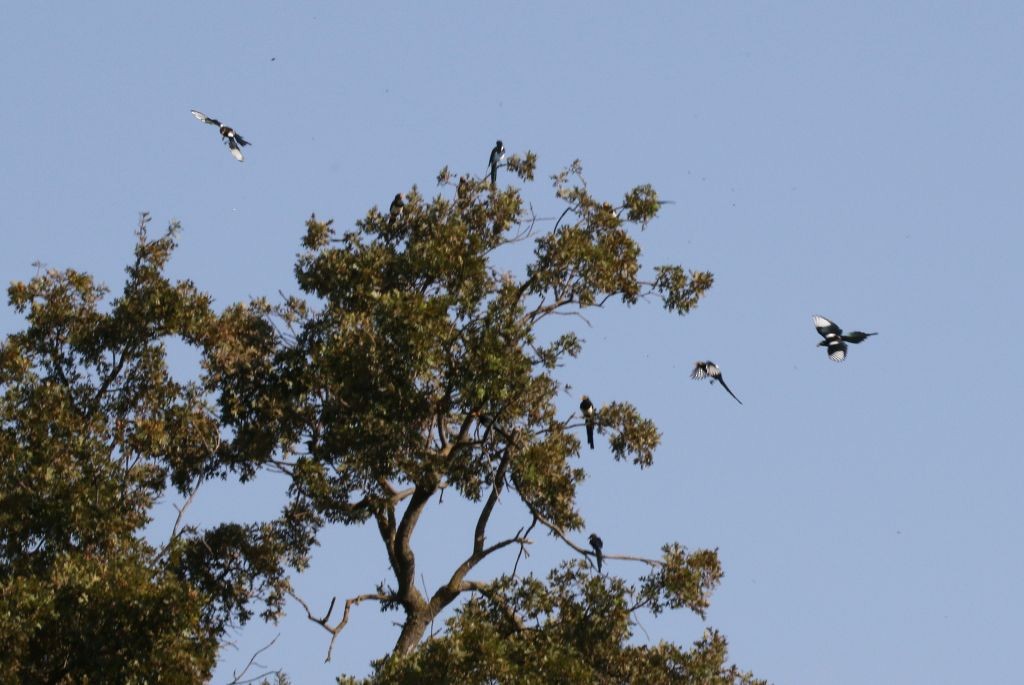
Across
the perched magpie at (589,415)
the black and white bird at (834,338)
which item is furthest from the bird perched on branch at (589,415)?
the black and white bird at (834,338)

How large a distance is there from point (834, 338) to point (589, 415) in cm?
269

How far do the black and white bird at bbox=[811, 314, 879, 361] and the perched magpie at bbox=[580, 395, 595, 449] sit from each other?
2.45m

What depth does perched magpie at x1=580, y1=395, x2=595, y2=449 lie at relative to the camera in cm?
1894

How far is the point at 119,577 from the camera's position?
639 inches

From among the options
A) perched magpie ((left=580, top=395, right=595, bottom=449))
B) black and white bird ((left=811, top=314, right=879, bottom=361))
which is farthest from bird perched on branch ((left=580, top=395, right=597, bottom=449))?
black and white bird ((left=811, top=314, right=879, bottom=361))

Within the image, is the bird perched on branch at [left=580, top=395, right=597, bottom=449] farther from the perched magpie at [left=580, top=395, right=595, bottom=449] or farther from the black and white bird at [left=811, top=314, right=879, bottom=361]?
the black and white bird at [left=811, top=314, right=879, bottom=361]

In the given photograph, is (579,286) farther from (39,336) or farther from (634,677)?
(39,336)

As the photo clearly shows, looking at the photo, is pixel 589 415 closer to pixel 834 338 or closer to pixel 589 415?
pixel 589 415

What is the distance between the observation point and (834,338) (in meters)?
19.1

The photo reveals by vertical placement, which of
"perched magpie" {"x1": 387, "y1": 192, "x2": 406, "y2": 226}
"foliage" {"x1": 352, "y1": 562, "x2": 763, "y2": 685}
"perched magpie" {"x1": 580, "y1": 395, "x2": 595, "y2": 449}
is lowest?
"foliage" {"x1": 352, "y1": 562, "x2": 763, "y2": 685}

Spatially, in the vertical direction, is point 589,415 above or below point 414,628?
above

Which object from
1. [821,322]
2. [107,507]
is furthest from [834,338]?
[107,507]

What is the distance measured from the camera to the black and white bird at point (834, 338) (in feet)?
61.9

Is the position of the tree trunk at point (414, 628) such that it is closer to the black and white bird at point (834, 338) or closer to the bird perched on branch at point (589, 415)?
the bird perched on branch at point (589, 415)
